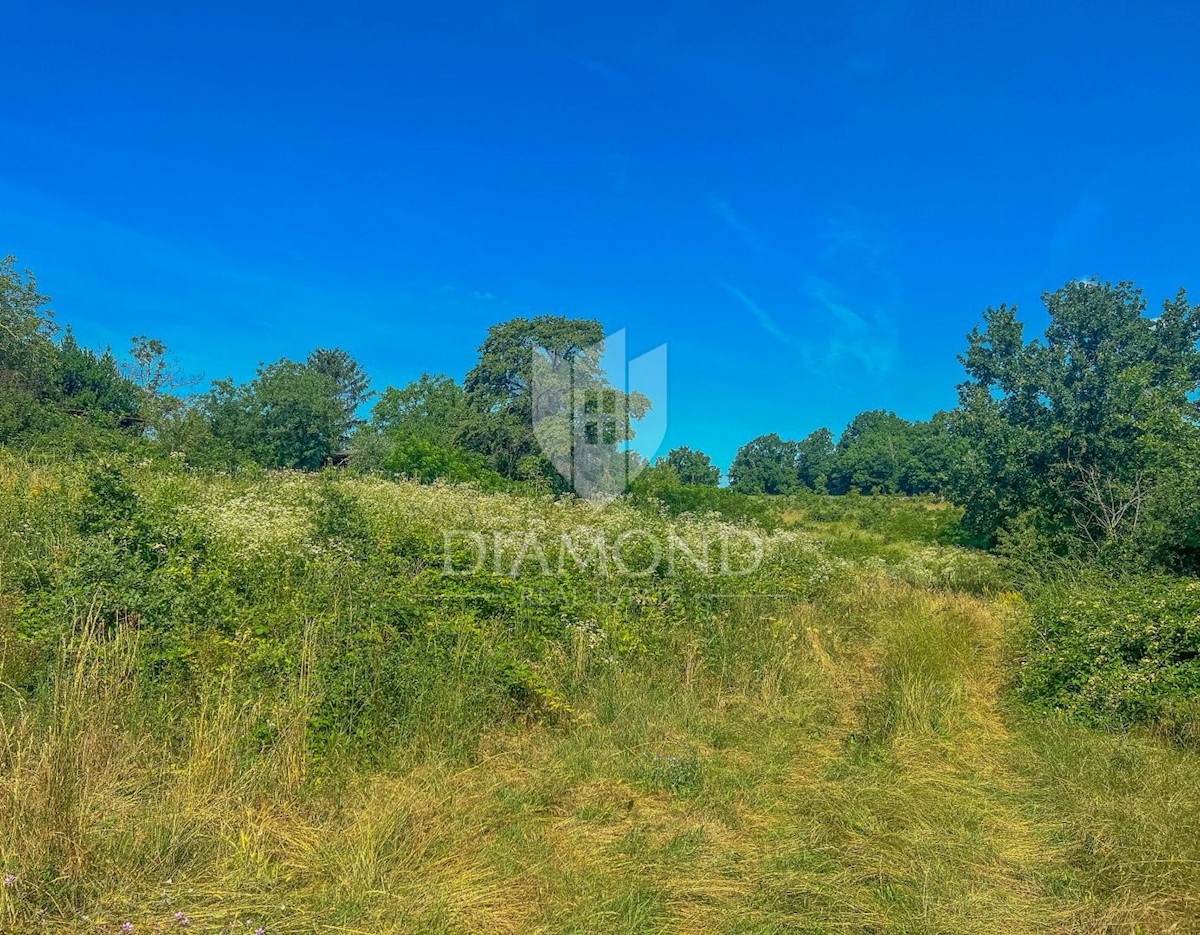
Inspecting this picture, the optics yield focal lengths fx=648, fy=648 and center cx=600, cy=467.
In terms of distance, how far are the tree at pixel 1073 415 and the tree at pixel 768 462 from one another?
67.1 metres

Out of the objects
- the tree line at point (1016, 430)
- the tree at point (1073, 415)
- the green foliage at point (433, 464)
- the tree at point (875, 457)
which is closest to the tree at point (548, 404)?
the tree line at point (1016, 430)

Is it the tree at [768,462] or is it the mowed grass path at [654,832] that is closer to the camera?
the mowed grass path at [654,832]

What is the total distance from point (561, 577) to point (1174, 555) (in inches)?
454

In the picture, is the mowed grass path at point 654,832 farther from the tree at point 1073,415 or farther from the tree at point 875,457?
the tree at point 875,457

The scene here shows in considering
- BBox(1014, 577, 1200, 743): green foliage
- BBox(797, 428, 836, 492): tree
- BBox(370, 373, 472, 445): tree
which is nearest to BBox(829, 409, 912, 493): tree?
BBox(797, 428, 836, 492): tree

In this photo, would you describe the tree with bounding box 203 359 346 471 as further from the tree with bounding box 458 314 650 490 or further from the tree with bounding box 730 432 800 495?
the tree with bounding box 730 432 800 495

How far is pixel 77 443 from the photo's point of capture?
12.5 meters

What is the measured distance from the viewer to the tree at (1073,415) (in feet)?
44.4

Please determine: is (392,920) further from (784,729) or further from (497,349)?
(497,349)

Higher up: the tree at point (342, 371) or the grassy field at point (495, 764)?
the tree at point (342, 371)

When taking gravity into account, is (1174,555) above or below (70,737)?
above

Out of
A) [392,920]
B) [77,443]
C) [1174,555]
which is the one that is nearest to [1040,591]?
[1174,555]

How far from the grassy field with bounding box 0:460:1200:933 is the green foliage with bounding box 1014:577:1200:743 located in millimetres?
313

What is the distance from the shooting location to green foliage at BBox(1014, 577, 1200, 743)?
4.91m
